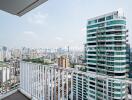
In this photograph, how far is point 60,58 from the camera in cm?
1266

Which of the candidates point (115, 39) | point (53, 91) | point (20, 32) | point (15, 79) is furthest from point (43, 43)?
point (115, 39)

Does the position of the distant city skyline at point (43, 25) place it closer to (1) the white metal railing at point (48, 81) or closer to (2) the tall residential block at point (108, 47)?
(1) the white metal railing at point (48, 81)

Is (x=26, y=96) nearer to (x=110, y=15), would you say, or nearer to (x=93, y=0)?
(x=93, y=0)

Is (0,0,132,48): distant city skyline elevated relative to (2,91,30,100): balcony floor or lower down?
elevated

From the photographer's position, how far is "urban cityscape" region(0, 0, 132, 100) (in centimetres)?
193

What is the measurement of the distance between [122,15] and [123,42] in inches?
197

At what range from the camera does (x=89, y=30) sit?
29797 mm

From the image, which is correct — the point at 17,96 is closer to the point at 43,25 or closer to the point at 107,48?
the point at 43,25

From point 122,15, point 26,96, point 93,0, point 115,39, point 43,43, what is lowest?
point 26,96

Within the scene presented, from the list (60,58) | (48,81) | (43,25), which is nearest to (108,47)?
(60,58)

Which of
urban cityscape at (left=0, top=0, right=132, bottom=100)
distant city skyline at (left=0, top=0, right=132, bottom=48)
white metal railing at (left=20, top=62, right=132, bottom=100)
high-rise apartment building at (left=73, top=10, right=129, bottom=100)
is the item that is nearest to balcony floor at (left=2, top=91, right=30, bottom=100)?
urban cityscape at (left=0, top=0, right=132, bottom=100)

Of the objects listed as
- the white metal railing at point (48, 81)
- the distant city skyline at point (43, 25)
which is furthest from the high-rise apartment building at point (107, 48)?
the white metal railing at point (48, 81)

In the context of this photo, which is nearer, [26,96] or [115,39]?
[26,96]

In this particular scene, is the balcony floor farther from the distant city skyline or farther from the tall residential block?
the tall residential block
